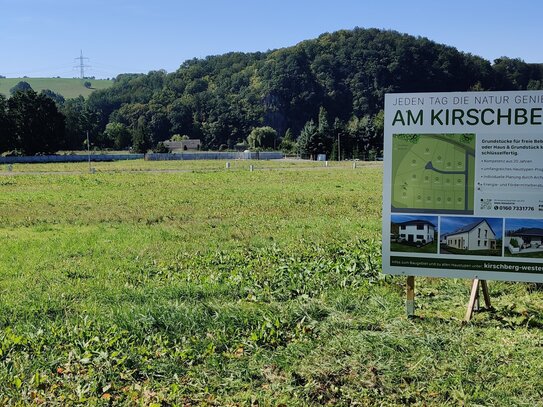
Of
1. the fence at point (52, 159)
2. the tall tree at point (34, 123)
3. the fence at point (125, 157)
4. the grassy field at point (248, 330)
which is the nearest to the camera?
the grassy field at point (248, 330)

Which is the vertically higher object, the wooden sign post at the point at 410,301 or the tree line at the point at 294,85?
the tree line at the point at 294,85

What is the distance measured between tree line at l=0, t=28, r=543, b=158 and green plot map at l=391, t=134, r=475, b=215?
127248mm

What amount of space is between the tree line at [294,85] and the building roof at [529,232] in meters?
128

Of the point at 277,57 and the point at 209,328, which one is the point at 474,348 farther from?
the point at 277,57

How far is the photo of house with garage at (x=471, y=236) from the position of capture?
20.7 feet

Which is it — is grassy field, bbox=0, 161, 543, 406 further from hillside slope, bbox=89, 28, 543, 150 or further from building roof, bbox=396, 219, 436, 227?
hillside slope, bbox=89, 28, 543, 150

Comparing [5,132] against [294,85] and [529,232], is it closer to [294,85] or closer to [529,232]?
[529,232]

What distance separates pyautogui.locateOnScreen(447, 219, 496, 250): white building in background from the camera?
6.33m

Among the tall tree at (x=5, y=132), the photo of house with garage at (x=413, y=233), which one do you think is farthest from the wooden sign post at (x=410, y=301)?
the tall tree at (x=5, y=132)

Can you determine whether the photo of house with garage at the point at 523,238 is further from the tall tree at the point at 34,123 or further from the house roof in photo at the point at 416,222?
the tall tree at the point at 34,123

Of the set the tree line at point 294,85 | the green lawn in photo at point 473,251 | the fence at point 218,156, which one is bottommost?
the green lawn in photo at point 473,251

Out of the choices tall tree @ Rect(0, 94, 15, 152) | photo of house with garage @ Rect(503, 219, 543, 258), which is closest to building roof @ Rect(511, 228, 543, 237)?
photo of house with garage @ Rect(503, 219, 543, 258)

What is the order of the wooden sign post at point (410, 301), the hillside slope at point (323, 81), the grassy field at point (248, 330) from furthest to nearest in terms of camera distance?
the hillside slope at point (323, 81) < the wooden sign post at point (410, 301) < the grassy field at point (248, 330)

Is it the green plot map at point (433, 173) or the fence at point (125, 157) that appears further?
the fence at point (125, 157)
